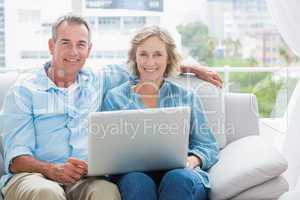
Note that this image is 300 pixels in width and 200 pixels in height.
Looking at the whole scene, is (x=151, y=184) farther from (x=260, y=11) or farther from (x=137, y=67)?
(x=260, y=11)

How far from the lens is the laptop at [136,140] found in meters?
1.99

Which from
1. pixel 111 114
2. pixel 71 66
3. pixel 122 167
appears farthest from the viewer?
pixel 71 66

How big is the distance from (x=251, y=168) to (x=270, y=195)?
0.14 m

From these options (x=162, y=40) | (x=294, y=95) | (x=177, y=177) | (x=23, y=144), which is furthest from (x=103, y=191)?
(x=294, y=95)

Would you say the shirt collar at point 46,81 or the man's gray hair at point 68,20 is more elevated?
the man's gray hair at point 68,20

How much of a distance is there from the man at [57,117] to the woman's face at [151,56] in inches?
7.2

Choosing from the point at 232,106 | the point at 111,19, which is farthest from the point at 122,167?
the point at 111,19

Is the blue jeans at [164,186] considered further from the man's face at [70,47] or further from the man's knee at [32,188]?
the man's face at [70,47]

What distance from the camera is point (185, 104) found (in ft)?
8.28

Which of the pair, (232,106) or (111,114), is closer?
(111,114)

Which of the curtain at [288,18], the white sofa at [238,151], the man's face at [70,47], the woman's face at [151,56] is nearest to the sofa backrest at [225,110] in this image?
the white sofa at [238,151]

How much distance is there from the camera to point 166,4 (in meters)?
3.74

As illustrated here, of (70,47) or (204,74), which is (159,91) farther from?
(70,47)

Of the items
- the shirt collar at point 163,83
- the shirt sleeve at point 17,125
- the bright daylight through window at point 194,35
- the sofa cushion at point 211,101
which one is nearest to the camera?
the shirt sleeve at point 17,125
